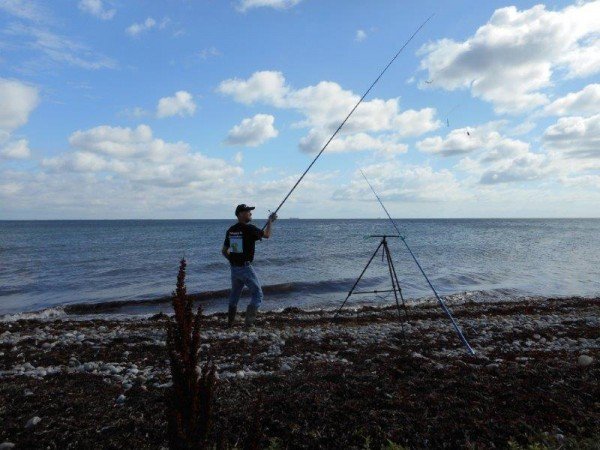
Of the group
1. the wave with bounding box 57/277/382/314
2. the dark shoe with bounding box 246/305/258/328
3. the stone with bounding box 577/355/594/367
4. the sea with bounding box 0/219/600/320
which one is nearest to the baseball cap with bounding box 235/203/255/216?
the dark shoe with bounding box 246/305/258/328

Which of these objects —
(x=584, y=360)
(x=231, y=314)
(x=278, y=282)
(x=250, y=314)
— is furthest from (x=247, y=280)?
(x=278, y=282)

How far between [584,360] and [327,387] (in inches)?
202

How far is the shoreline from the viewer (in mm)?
4836

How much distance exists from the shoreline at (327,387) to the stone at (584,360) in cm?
3

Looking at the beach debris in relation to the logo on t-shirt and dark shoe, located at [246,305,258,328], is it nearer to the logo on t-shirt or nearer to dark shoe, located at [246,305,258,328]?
the logo on t-shirt

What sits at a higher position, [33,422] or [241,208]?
[241,208]

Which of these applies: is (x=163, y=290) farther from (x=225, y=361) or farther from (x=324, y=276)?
(x=225, y=361)

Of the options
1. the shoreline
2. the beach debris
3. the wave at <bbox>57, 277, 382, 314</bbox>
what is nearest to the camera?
the shoreline

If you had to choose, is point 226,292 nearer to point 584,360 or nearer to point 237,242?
point 237,242

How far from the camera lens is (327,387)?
19.9ft

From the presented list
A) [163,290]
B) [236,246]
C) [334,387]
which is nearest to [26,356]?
[236,246]

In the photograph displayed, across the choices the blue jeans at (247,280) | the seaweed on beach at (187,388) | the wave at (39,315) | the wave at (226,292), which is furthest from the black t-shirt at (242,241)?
the wave at (39,315)

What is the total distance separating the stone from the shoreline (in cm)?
3

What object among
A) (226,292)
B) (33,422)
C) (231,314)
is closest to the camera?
(33,422)
